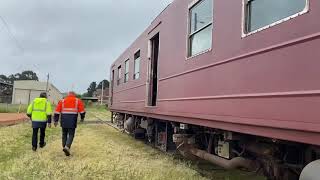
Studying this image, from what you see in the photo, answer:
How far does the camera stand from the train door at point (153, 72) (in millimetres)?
12820

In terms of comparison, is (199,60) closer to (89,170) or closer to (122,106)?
(89,170)

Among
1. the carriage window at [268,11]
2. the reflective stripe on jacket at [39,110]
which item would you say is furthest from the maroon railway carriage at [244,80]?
the reflective stripe on jacket at [39,110]

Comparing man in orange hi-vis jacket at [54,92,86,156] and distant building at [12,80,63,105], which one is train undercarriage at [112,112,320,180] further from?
distant building at [12,80,63,105]

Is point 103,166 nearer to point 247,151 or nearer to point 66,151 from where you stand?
point 66,151

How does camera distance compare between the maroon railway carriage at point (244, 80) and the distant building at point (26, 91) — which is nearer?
the maroon railway carriage at point (244, 80)

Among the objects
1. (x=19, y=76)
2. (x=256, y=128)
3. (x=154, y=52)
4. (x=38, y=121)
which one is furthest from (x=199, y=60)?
(x=19, y=76)

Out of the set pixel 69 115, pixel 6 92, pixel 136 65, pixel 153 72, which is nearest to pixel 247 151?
pixel 153 72

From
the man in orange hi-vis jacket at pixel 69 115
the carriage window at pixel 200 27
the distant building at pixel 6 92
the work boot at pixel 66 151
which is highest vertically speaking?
the distant building at pixel 6 92

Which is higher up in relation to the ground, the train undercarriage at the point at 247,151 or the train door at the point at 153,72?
the train door at the point at 153,72

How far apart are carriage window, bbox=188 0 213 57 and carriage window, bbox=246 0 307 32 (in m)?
1.57

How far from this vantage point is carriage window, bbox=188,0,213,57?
7.75 metres

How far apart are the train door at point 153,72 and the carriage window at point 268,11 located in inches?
260

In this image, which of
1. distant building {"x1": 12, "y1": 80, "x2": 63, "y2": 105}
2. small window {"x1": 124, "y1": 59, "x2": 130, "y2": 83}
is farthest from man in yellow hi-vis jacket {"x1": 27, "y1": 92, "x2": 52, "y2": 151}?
distant building {"x1": 12, "y1": 80, "x2": 63, "y2": 105}

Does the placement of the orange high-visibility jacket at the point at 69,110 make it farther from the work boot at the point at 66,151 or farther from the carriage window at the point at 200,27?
the carriage window at the point at 200,27
